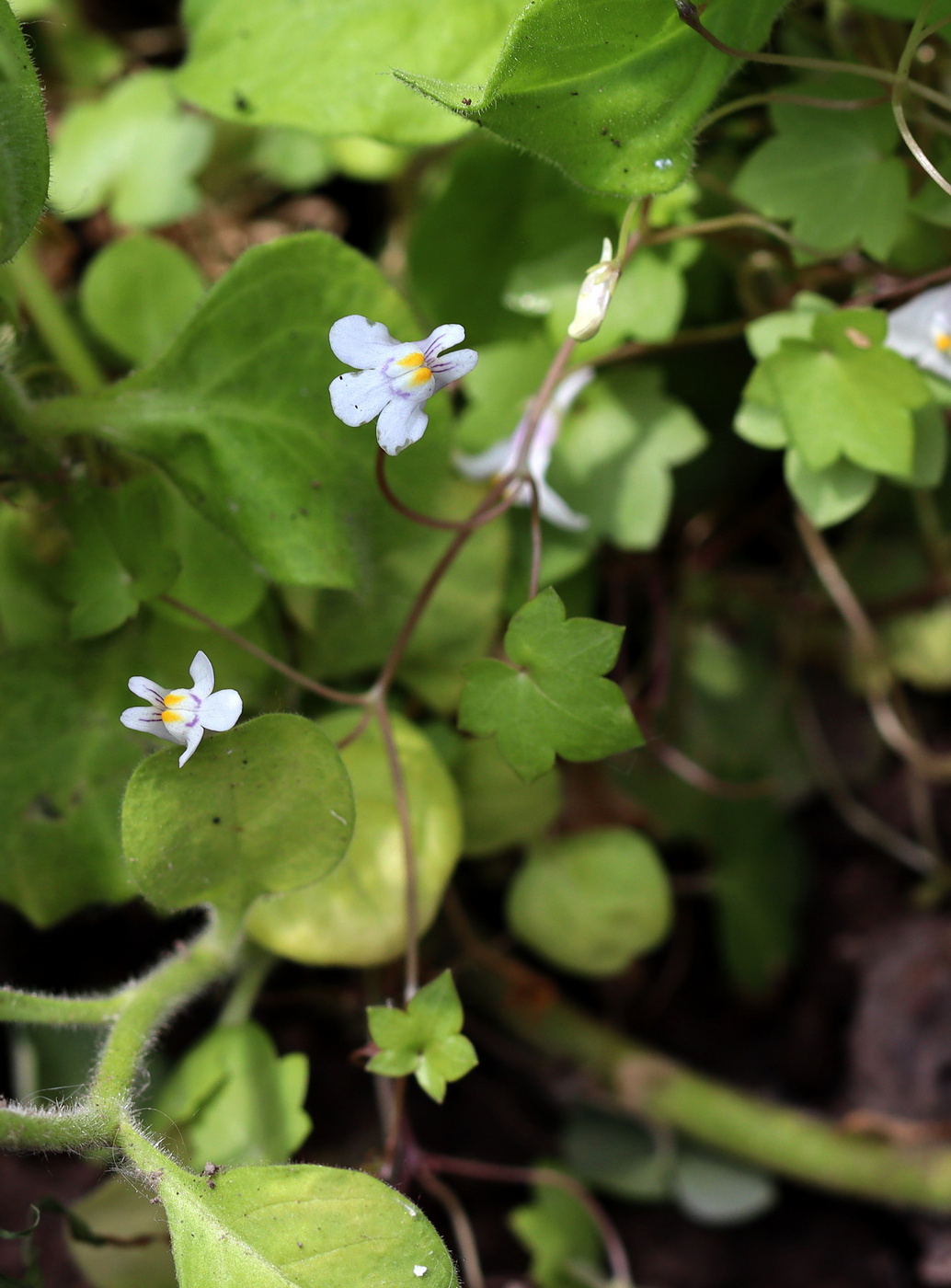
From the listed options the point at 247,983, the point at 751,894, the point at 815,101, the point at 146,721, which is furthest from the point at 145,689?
the point at 751,894

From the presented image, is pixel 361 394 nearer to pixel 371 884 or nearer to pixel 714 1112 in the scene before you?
pixel 371 884

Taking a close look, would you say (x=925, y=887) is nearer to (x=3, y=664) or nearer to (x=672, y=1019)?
(x=672, y=1019)

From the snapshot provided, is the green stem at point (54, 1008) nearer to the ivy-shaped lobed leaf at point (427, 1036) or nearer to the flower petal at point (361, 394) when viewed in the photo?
the ivy-shaped lobed leaf at point (427, 1036)

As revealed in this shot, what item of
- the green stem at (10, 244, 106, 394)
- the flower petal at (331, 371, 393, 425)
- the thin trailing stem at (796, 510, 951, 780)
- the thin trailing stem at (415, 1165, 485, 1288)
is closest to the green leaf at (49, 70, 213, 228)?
the green stem at (10, 244, 106, 394)

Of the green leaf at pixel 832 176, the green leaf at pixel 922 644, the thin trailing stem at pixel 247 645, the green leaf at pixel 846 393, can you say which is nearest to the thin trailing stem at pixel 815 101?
the green leaf at pixel 832 176

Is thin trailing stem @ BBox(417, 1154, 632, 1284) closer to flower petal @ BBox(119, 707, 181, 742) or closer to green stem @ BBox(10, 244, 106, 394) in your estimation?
flower petal @ BBox(119, 707, 181, 742)

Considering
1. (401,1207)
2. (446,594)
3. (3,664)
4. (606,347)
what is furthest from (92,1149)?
(606,347)
